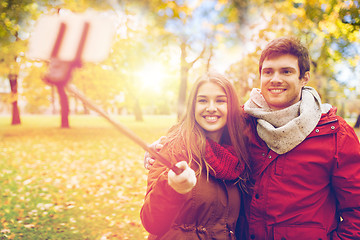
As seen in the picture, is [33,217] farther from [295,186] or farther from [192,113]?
[295,186]

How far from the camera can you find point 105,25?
44.5 inches

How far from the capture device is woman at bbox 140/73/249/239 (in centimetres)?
203

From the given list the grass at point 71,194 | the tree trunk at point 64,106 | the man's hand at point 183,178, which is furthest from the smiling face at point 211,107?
the tree trunk at point 64,106

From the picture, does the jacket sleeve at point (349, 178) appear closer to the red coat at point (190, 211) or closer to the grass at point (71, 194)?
the red coat at point (190, 211)

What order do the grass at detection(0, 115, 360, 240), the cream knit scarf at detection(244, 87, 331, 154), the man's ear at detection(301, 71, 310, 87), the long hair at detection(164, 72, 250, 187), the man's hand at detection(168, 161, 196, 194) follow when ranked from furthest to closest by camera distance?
the grass at detection(0, 115, 360, 240), the man's ear at detection(301, 71, 310, 87), the long hair at detection(164, 72, 250, 187), the cream knit scarf at detection(244, 87, 331, 154), the man's hand at detection(168, 161, 196, 194)

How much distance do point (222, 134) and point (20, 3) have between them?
10272 millimetres

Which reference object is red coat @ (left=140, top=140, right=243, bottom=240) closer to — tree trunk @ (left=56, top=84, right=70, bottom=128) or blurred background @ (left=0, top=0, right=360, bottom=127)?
blurred background @ (left=0, top=0, right=360, bottom=127)

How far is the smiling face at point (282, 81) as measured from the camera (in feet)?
7.39

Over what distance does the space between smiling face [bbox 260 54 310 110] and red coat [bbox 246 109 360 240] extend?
0.29 m

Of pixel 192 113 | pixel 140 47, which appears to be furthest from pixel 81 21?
pixel 140 47

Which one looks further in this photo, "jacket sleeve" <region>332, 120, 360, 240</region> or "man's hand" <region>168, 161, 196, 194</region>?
"jacket sleeve" <region>332, 120, 360, 240</region>

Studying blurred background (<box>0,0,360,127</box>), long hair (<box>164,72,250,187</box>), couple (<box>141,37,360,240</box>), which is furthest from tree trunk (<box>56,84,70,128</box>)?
couple (<box>141,37,360,240</box>)

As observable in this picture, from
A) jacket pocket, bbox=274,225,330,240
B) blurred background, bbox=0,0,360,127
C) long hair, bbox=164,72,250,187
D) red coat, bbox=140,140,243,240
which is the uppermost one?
blurred background, bbox=0,0,360,127

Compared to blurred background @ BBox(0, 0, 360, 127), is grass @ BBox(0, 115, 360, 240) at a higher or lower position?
lower
